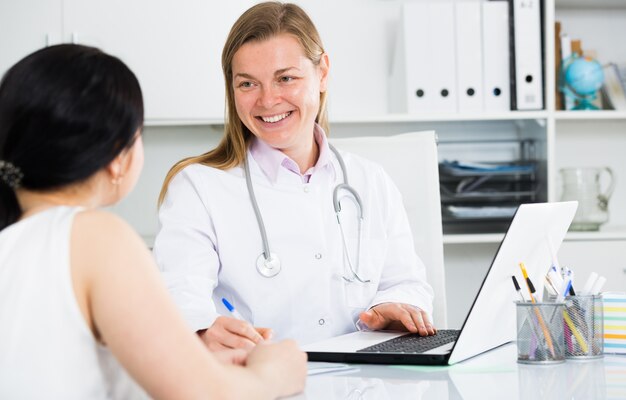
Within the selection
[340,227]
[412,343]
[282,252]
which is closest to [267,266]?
[282,252]

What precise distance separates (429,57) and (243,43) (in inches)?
43.3

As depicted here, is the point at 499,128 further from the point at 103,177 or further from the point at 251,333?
the point at 103,177

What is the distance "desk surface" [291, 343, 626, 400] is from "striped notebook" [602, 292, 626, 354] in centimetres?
3

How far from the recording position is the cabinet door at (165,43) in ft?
8.95

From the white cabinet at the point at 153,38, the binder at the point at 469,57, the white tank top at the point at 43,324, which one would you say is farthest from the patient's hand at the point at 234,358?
the binder at the point at 469,57

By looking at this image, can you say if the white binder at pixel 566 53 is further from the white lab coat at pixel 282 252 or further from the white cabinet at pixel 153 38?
the white lab coat at pixel 282 252

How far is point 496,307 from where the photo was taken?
1315 mm

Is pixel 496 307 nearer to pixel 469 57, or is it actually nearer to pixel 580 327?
pixel 580 327

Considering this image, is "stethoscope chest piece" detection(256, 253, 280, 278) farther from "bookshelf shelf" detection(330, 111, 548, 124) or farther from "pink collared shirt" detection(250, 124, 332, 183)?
"bookshelf shelf" detection(330, 111, 548, 124)

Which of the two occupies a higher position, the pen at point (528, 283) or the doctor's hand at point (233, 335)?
the pen at point (528, 283)

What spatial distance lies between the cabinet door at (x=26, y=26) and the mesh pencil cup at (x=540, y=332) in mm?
1957

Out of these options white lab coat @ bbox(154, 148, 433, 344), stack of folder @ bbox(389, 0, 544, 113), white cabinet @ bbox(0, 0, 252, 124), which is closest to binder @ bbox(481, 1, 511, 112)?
stack of folder @ bbox(389, 0, 544, 113)

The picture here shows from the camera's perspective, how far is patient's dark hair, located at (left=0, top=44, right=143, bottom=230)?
0.86 m

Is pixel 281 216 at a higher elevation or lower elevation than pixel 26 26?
lower
